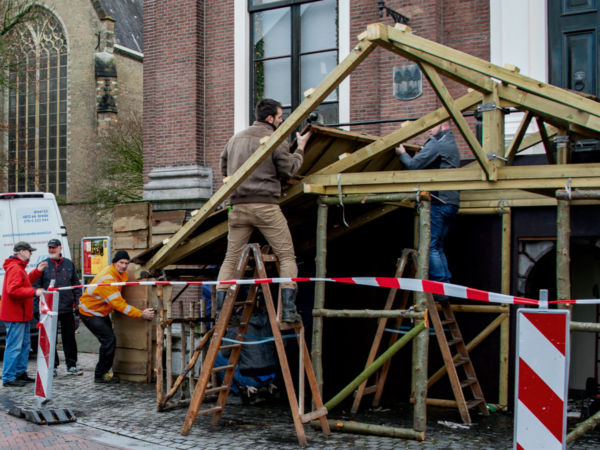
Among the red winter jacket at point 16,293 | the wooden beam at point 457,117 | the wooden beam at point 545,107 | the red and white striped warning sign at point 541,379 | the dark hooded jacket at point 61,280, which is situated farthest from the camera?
the dark hooded jacket at point 61,280

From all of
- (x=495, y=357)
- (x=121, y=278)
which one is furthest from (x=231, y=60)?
(x=495, y=357)

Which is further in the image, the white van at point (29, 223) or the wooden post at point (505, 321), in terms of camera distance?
the white van at point (29, 223)

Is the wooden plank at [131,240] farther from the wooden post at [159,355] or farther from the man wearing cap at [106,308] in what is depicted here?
the wooden post at [159,355]

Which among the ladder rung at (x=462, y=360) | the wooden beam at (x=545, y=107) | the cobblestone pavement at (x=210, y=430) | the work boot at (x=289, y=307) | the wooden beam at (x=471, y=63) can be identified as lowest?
the cobblestone pavement at (x=210, y=430)

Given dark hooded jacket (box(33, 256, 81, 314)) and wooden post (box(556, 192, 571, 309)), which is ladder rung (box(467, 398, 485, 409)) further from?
dark hooded jacket (box(33, 256, 81, 314))

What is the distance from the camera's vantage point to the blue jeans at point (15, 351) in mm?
9961

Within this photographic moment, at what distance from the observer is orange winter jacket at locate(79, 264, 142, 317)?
10.0 metres

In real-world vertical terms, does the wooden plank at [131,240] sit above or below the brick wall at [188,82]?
below

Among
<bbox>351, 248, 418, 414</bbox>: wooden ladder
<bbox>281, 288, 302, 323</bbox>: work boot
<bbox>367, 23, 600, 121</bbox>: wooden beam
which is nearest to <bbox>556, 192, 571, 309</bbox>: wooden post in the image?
<bbox>367, 23, 600, 121</bbox>: wooden beam

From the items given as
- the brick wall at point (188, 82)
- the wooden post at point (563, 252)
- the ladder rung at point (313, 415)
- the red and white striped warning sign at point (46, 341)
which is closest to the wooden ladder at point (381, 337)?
the ladder rung at point (313, 415)

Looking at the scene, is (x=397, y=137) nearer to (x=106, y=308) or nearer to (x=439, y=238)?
(x=439, y=238)

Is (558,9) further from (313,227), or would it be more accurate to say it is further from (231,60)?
(231,60)

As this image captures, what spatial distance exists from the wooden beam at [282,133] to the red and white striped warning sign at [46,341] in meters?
1.24

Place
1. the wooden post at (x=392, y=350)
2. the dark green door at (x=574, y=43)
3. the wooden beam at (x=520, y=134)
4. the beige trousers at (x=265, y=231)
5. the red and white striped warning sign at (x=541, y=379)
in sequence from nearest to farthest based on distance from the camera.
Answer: the red and white striped warning sign at (x=541, y=379) → the wooden post at (x=392, y=350) → the beige trousers at (x=265, y=231) → the wooden beam at (x=520, y=134) → the dark green door at (x=574, y=43)
